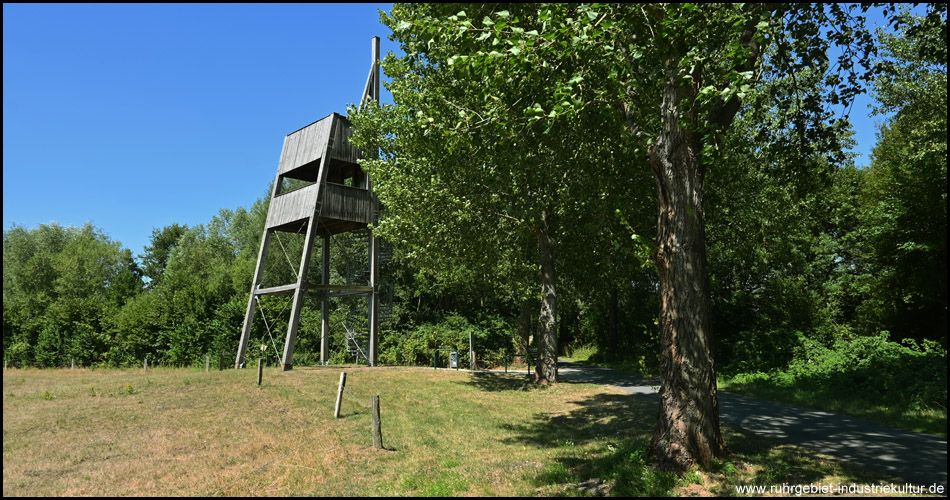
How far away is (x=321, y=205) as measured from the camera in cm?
2238

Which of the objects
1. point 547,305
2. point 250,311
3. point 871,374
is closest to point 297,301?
point 250,311

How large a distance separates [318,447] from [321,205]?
1371 centimetres

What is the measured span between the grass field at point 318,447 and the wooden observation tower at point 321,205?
740cm

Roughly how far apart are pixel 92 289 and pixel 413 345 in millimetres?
31077

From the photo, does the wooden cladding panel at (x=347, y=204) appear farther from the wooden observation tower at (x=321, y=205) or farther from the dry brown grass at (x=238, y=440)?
the dry brown grass at (x=238, y=440)

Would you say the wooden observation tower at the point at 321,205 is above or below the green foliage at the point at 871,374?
above

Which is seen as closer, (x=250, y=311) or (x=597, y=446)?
(x=597, y=446)

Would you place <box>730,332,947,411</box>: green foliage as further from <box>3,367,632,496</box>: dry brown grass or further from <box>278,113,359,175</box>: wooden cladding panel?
<box>278,113,359,175</box>: wooden cladding panel

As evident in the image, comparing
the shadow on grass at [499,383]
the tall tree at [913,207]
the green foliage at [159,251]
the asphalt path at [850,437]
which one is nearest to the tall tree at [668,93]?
the asphalt path at [850,437]

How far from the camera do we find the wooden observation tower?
22.1 meters

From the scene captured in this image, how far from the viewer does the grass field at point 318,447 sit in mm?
7254

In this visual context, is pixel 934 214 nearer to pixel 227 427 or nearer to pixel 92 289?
pixel 227 427

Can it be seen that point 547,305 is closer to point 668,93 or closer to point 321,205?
point 321,205

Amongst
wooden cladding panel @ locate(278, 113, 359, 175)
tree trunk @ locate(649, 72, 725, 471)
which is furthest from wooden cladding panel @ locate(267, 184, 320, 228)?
tree trunk @ locate(649, 72, 725, 471)
